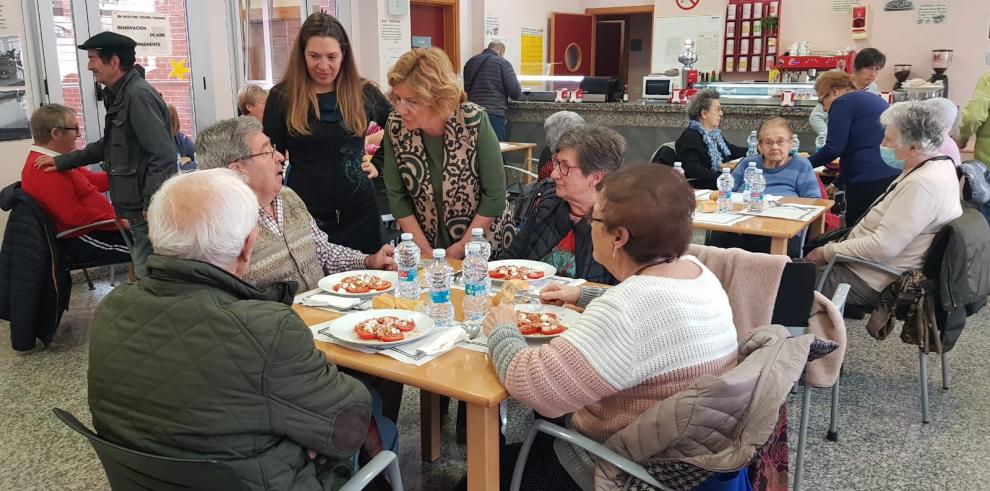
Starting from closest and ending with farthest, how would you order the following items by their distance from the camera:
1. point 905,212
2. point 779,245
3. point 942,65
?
point 905,212 < point 779,245 < point 942,65

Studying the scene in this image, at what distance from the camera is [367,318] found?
202 cm

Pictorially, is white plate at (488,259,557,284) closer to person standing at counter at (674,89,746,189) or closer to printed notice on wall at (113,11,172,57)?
person standing at counter at (674,89,746,189)

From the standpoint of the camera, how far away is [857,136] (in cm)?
453

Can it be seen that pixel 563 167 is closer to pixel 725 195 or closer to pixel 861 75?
pixel 725 195

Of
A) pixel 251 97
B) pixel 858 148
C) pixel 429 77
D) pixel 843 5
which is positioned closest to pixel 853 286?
pixel 858 148

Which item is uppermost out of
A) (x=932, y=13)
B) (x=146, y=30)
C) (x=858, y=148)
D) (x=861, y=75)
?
(x=932, y=13)

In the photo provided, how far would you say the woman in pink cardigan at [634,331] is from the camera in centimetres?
150

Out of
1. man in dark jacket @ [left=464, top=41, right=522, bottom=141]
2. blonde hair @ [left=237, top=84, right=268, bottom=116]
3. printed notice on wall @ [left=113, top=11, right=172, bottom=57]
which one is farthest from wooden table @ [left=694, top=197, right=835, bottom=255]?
printed notice on wall @ [left=113, top=11, right=172, bottom=57]

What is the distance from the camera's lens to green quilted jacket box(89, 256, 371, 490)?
1.33m

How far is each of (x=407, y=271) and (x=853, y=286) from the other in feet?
6.59

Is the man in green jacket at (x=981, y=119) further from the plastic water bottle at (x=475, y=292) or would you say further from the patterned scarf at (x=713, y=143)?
the plastic water bottle at (x=475, y=292)

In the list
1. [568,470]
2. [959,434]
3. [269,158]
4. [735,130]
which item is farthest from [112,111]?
[735,130]

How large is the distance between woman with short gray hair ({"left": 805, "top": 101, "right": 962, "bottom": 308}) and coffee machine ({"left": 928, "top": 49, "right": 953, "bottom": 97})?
22.5ft

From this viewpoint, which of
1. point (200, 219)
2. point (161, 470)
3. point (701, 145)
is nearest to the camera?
point (161, 470)
